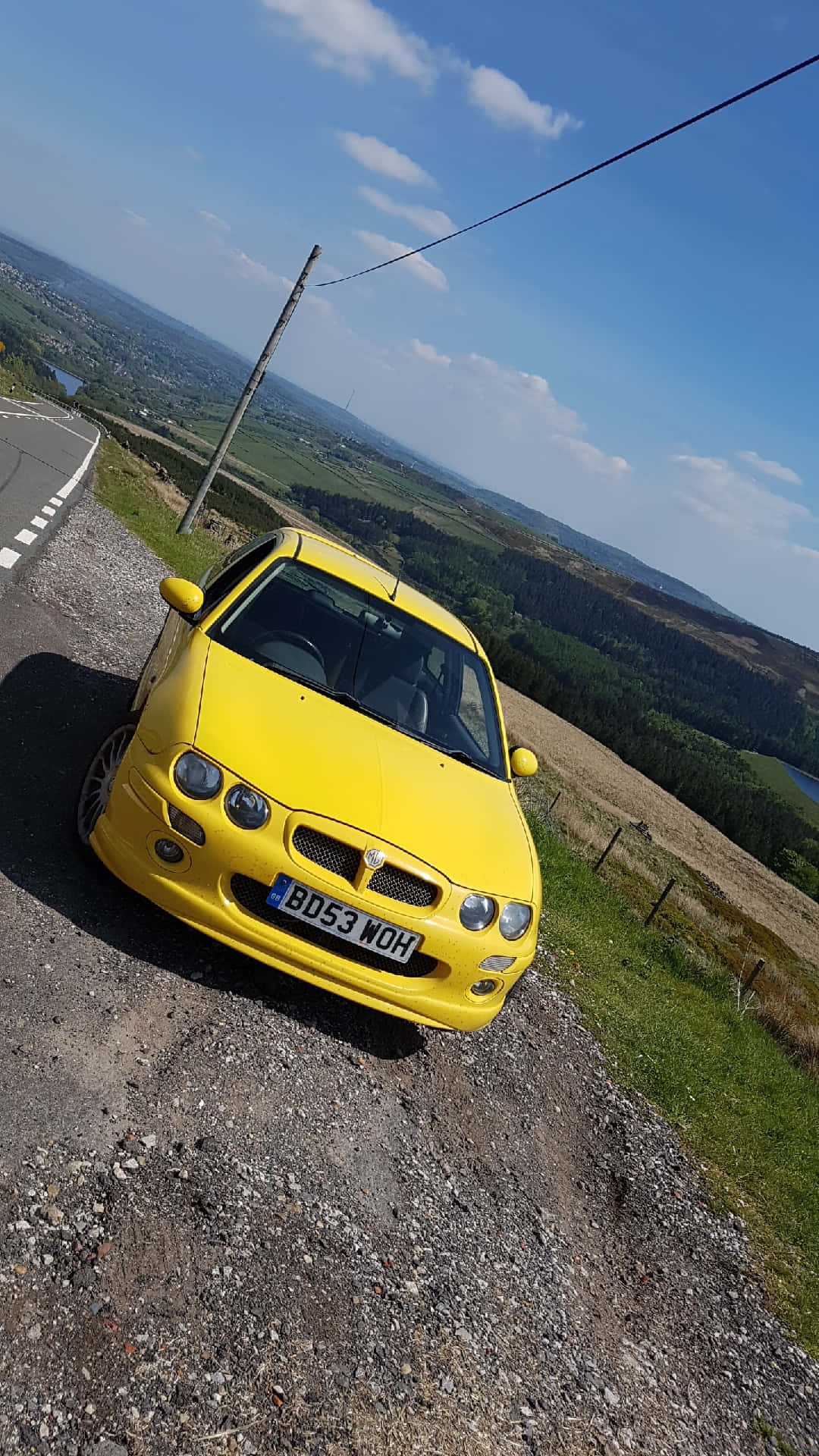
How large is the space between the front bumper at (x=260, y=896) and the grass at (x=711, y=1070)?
8.51 feet

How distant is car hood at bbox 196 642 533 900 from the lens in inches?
157

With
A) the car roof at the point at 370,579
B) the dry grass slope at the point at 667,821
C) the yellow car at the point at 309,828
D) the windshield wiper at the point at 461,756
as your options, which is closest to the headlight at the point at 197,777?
the yellow car at the point at 309,828

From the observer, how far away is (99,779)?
4797 millimetres

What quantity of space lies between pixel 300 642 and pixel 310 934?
6.01ft

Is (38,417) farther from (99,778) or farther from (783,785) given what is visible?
(783,785)

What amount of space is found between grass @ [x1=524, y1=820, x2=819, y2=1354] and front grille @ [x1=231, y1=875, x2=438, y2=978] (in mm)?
2726

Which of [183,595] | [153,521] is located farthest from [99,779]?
[153,521]

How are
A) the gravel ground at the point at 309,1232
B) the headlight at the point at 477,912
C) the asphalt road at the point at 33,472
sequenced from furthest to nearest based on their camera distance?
the asphalt road at the point at 33,472, the headlight at the point at 477,912, the gravel ground at the point at 309,1232

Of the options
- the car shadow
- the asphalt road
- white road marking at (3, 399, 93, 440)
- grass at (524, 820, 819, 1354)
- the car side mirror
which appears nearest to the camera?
the car shadow

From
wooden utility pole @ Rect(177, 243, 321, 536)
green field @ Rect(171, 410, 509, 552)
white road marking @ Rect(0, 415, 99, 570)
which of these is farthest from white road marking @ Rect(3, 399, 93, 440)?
green field @ Rect(171, 410, 509, 552)

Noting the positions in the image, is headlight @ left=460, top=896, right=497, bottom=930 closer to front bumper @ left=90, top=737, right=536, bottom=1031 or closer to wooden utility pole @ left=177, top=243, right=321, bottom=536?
front bumper @ left=90, top=737, right=536, bottom=1031

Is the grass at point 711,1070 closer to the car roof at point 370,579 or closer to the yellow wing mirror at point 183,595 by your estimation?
the car roof at point 370,579

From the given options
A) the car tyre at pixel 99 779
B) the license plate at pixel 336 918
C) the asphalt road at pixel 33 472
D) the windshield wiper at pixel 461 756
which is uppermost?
the windshield wiper at pixel 461 756

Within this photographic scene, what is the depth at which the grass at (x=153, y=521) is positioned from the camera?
16.5 meters
